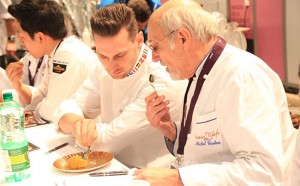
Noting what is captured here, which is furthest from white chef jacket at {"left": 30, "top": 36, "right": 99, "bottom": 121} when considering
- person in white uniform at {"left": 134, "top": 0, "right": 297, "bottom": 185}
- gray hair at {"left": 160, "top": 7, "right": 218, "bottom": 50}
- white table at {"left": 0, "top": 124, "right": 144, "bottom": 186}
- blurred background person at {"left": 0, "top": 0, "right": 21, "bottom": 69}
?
blurred background person at {"left": 0, "top": 0, "right": 21, "bottom": 69}

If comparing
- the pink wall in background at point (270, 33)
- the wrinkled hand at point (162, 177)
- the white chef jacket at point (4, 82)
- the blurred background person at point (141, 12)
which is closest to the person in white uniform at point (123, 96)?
the wrinkled hand at point (162, 177)

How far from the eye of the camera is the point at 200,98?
1.51 metres

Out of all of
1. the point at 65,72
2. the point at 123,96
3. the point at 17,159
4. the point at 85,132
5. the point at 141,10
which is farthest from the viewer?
the point at 141,10

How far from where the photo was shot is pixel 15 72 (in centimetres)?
280

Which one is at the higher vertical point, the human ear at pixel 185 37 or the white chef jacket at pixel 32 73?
the human ear at pixel 185 37

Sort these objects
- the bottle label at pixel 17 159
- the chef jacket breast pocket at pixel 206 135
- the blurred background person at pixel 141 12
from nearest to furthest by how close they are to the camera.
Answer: the chef jacket breast pocket at pixel 206 135 < the bottle label at pixel 17 159 < the blurred background person at pixel 141 12

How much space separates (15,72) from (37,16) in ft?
1.40

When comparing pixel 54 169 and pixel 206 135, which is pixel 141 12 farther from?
pixel 206 135

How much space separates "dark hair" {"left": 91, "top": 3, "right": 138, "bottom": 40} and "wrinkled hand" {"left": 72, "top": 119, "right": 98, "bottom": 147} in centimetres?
42

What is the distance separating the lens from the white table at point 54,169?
1.53 metres

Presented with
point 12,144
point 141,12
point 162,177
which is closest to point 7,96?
point 12,144

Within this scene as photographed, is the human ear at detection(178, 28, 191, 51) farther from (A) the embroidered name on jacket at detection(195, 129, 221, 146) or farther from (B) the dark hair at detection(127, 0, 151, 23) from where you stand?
(B) the dark hair at detection(127, 0, 151, 23)

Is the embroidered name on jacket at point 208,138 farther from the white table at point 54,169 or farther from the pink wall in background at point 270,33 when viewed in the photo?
the pink wall in background at point 270,33

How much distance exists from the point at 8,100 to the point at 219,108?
35.2 inches
